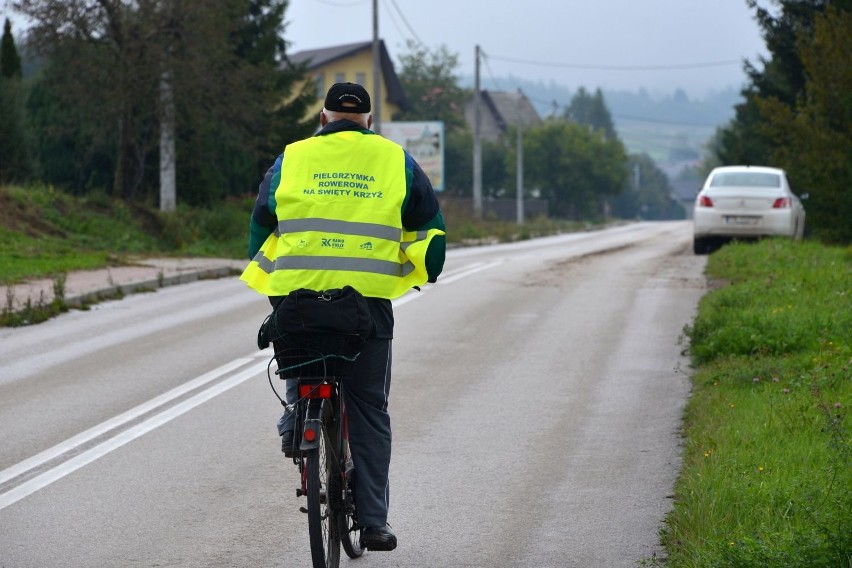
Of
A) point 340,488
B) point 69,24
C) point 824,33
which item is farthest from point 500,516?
point 69,24

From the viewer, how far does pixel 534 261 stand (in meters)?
24.6

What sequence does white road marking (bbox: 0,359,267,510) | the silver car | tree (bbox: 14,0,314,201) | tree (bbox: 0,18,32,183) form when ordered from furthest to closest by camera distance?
tree (bbox: 0,18,32,183) < tree (bbox: 14,0,314,201) < the silver car < white road marking (bbox: 0,359,267,510)

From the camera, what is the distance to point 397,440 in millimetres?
8312

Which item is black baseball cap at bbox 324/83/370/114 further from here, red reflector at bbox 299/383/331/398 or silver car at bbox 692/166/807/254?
silver car at bbox 692/166/807/254

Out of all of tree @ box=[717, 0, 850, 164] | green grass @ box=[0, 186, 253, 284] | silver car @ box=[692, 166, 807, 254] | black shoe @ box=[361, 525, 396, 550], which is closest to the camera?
black shoe @ box=[361, 525, 396, 550]

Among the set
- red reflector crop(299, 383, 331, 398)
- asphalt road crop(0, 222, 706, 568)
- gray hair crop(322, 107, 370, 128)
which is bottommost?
asphalt road crop(0, 222, 706, 568)

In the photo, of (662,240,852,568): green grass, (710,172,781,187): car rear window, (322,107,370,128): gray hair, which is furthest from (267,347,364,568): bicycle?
(710,172,781,187): car rear window

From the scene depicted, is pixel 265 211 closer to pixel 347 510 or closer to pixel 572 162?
pixel 347 510

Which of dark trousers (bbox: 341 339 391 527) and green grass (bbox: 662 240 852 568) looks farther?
dark trousers (bbox: 341 339 391 527)

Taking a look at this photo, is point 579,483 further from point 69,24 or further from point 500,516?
point 69,24

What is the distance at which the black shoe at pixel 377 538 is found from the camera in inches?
208

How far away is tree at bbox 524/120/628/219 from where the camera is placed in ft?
270

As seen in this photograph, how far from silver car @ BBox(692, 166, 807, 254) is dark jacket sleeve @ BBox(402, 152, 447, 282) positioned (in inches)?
753

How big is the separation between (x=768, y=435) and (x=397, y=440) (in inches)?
87.3
